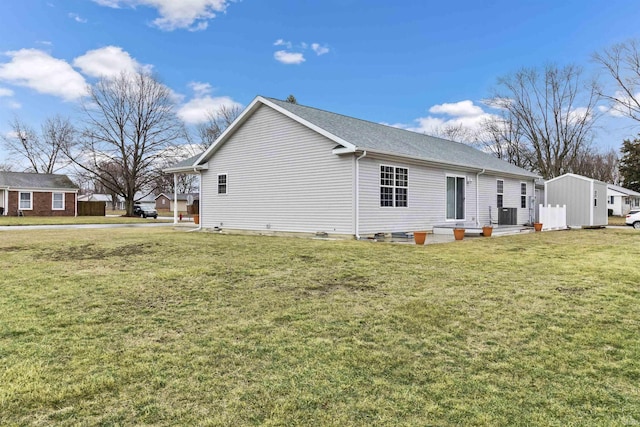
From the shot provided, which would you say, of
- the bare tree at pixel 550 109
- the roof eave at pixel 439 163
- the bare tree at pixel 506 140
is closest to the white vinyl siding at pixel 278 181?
the roof eave at pixel 439 163

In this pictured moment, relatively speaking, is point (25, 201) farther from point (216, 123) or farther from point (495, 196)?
point (495, 196)

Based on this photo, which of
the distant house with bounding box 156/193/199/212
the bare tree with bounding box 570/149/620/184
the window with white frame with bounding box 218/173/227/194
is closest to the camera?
the window with white frame with bounding box 218/173/227/194

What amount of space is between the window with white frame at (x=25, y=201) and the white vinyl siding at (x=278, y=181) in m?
28.0

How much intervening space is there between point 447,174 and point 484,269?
903 cm

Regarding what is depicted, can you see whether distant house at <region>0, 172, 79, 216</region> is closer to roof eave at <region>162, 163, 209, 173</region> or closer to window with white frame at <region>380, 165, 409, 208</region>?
roof eave at <region>162, 163, 209, 173</region>

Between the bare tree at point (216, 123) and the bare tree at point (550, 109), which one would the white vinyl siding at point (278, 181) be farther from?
the bare tree at point (550, 109)

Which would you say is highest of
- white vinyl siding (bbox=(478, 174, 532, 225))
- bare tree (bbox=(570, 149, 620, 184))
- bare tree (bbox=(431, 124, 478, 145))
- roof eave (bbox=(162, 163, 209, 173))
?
bare tree (bbox=(431, 124, 478, 145))

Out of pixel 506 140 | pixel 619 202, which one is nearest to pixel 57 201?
pixel 506 140

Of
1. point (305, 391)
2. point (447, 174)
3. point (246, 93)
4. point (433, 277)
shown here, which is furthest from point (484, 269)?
point (246, 93)

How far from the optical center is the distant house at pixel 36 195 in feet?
114

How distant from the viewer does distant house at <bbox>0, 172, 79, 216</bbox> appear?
114 ft

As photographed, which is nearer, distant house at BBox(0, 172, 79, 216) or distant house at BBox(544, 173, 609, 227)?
distant house at BBox(544, 173, 609, 227)

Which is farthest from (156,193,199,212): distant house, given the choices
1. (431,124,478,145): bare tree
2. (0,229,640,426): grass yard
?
(0,229,640,426): grass yard

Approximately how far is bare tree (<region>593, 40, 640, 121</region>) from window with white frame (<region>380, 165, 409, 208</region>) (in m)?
25.2
